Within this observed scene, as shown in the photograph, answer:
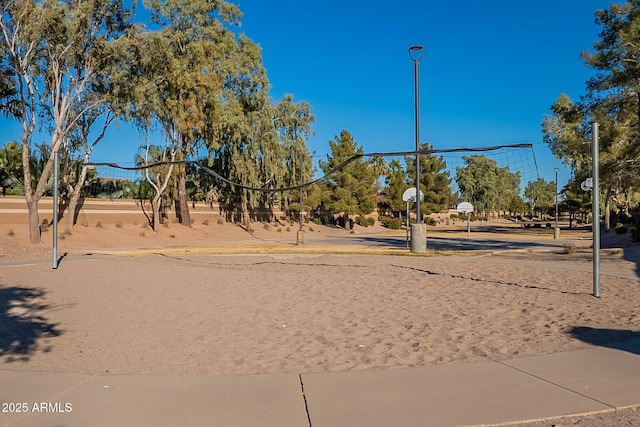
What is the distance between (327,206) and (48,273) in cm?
4742

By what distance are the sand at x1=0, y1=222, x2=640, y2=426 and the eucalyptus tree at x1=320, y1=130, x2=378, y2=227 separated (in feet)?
145

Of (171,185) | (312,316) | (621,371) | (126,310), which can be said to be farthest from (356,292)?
(171,185)

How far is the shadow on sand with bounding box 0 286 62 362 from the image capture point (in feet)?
23.8

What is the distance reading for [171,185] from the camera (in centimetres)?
4494

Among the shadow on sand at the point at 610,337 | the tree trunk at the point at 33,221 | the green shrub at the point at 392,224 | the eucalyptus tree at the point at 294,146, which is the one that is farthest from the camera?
the green shrub at the point at 392,224

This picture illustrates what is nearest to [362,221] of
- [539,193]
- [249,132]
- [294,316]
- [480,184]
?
[249,132]

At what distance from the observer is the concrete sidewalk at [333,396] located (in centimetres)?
464

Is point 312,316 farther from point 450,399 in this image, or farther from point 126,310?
point 450,399

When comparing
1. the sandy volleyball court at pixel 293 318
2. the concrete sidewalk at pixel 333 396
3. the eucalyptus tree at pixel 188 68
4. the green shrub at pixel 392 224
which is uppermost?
the eucalyptus tree at pixel 188 68

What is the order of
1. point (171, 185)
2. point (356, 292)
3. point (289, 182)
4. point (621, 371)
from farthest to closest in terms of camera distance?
point (289, 182)
point (171, 185)
point (356, 292)
point (621, 371)

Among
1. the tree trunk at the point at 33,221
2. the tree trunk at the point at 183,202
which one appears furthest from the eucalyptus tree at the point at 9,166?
the tree trunk at the point at 183,202

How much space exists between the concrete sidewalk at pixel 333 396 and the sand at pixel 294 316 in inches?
17.9

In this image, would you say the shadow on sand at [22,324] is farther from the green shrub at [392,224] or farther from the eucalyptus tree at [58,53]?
the green shrub at [392,224]

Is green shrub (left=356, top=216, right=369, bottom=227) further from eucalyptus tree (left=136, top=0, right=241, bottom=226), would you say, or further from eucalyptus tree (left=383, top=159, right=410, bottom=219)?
eucalyptus tree (left=136, top=0, right=241, bottom=226)
